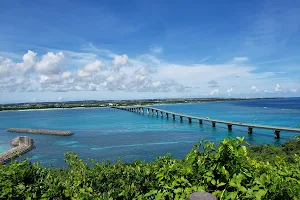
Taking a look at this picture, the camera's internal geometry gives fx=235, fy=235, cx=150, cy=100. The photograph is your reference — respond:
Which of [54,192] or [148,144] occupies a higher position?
[54,192]

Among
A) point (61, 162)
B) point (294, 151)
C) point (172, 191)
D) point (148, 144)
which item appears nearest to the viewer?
point (172, 191)

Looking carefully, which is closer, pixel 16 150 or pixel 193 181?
pixel 193 181

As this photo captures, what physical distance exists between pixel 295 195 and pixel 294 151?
86.6 ft

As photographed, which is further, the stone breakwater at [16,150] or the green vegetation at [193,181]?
the stone breakwater at [16,150]

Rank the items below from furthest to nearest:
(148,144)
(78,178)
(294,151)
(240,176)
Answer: (148,144)
(294,151)
(78,178)
(240,176)

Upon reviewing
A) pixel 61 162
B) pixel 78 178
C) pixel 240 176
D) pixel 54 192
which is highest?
pixel 240 176

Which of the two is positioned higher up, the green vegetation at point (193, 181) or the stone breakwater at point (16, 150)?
the green vegetation at point (193, 181)

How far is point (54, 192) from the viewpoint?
13.0ft

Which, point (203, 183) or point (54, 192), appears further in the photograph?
point (54, 192)

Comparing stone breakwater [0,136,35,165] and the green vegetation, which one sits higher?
the green vegetation

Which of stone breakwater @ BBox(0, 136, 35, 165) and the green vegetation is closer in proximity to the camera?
the green vegetation

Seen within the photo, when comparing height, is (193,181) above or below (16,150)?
above

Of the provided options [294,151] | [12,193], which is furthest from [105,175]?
[294,151]

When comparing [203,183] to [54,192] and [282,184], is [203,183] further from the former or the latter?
[54,192]
